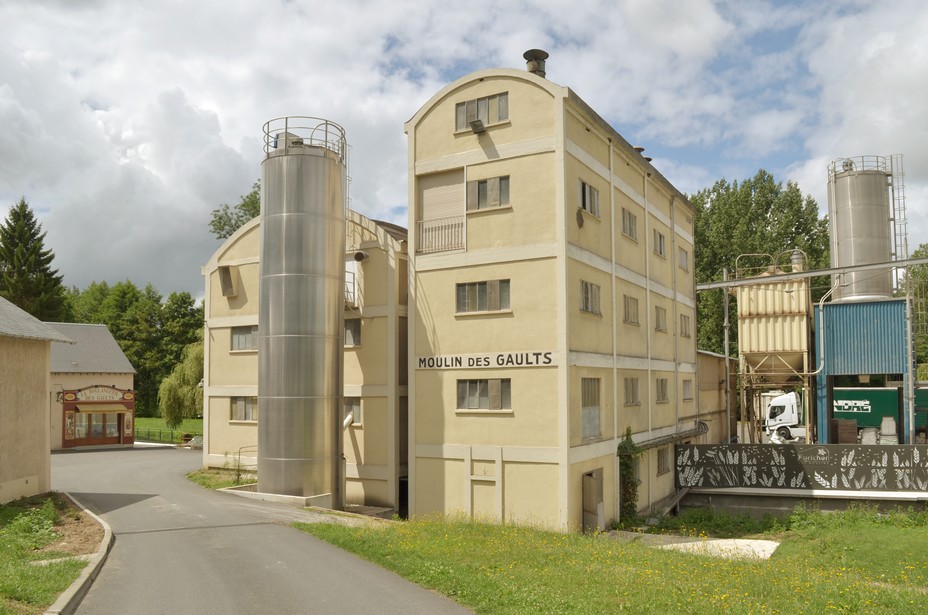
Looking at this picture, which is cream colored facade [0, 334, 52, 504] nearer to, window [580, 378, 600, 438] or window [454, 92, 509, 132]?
window [454, 92, 509, 132]

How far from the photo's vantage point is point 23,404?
75.8ft

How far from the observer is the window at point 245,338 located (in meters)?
32.6

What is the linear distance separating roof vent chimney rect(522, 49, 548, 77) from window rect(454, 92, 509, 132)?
248 cm

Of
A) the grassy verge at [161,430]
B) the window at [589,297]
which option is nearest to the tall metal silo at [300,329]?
the window at [589,297]

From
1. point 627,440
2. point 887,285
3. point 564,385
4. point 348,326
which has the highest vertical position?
point 887,285

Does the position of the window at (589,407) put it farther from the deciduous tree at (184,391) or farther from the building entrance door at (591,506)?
the deciduous tree at (184,391)

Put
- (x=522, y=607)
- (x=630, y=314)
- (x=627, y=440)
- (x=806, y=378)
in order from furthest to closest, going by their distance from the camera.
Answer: (x=806, y=378), (x=630, y=314), (x=627, y=440), (x=522, y=607)

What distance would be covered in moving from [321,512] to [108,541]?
23.1 feet

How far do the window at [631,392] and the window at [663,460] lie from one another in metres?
3.75

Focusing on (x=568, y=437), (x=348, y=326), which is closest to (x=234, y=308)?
(x=348, y=326)

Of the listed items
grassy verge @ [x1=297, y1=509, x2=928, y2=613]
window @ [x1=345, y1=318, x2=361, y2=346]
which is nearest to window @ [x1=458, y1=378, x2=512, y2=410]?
grassy verge @ [x1=297, y1=509, x2=928, y2=613]

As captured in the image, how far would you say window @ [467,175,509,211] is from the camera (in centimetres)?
2481

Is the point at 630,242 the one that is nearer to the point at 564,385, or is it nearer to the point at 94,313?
the point at 564,385

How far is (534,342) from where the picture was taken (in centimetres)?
2359
